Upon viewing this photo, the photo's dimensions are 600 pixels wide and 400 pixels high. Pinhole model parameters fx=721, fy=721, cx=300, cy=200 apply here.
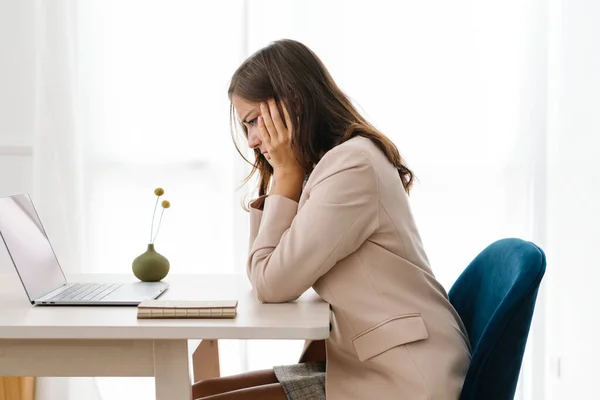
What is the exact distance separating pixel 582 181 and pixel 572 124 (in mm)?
215

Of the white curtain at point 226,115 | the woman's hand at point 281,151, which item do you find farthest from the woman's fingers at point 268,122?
the white curtain at point 226,115

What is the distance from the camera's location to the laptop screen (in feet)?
4.72

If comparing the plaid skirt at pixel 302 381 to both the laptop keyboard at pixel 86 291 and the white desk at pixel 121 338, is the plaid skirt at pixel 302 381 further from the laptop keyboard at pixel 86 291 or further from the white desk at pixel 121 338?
the laptop keyboard at pixel 86 291

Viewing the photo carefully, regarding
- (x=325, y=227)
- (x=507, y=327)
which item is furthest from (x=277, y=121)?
(x=507, y=327)

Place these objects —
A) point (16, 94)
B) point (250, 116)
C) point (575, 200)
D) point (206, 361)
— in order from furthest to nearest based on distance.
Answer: point (16, 94), point (575, 200), point (206, 361), point (250, 116)

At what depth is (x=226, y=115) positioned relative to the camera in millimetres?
2766

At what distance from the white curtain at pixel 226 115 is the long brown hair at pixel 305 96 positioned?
44.7 inches

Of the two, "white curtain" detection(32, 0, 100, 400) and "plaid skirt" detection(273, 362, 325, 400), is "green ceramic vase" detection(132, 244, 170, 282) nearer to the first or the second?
"plaid skirt" detection(273, 362, 325, 400)

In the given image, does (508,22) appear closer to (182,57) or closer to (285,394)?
(182,57)

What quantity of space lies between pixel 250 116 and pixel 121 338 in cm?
61

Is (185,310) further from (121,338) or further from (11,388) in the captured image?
(11,388)

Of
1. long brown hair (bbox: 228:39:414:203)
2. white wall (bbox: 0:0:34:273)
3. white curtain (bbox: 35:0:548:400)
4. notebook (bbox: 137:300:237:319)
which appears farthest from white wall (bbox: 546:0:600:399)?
white wall (bbox: 0:0:34:273)

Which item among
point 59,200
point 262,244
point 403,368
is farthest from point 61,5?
point 403,368

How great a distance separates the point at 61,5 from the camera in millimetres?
2689
